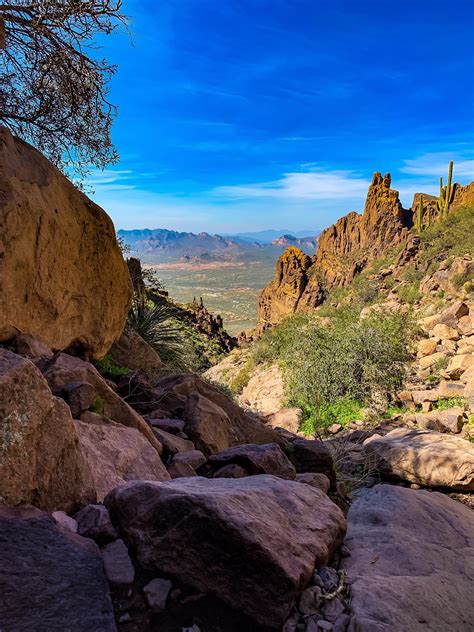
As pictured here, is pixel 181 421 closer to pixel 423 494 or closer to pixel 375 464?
pixel 423 494

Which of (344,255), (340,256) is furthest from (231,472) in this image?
(344,255)

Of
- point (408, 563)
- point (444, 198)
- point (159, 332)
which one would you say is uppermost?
point (444, 198)

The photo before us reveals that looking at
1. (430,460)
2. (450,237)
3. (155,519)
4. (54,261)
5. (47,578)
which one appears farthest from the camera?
(450,237)

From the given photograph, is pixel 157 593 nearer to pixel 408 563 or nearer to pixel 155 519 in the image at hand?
pixel 155 519

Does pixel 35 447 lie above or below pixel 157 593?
above

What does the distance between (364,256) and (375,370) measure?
167ft

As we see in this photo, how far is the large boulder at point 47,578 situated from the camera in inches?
73.2

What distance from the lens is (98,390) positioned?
4.48 meters

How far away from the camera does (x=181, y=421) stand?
553 centimetres

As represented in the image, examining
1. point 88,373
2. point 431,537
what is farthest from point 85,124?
point 431,537

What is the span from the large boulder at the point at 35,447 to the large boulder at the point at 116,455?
39 cm

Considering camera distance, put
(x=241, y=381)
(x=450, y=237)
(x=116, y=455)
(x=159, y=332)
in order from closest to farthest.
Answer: (x=116, y=455)
(x=159, y=332)
(x=241, y=381)
(x=450, y=237)

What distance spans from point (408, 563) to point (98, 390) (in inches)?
123

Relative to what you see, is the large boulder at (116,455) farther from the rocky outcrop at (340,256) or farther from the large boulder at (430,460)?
the rocky outcrop at (340,256)
